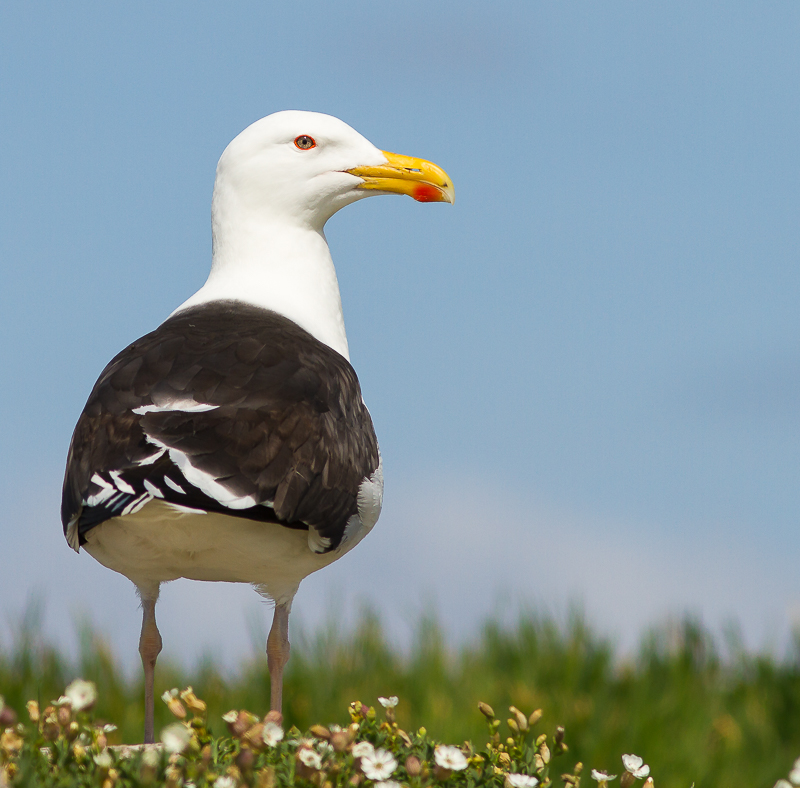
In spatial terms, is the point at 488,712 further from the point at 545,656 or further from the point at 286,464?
the point at 545,656

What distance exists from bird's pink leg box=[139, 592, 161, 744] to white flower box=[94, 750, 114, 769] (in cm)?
195

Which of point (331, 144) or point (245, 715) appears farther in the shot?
point (331, 144)

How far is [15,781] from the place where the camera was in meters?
4.36

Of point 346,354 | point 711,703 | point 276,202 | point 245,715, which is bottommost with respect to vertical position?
point 711,703

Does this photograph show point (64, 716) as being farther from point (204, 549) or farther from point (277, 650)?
point (277, 650)

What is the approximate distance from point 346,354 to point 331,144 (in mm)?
1560

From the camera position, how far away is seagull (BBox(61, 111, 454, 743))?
538cm

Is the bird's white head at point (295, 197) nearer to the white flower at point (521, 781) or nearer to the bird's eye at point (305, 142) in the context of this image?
the bird's eye at point (305, 142)

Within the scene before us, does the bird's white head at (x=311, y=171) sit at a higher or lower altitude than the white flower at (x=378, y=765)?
higher

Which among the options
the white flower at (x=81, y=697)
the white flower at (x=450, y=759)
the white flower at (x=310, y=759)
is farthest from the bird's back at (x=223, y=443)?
the white flower at (x=450, y=759)

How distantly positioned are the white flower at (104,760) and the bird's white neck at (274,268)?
11.3 feet

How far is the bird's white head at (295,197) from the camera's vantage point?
25.3 feet

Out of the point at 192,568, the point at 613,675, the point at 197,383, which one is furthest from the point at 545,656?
the point at 197,383

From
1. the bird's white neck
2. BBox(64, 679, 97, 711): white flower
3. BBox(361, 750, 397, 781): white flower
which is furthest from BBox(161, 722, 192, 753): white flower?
the bird's white neck
